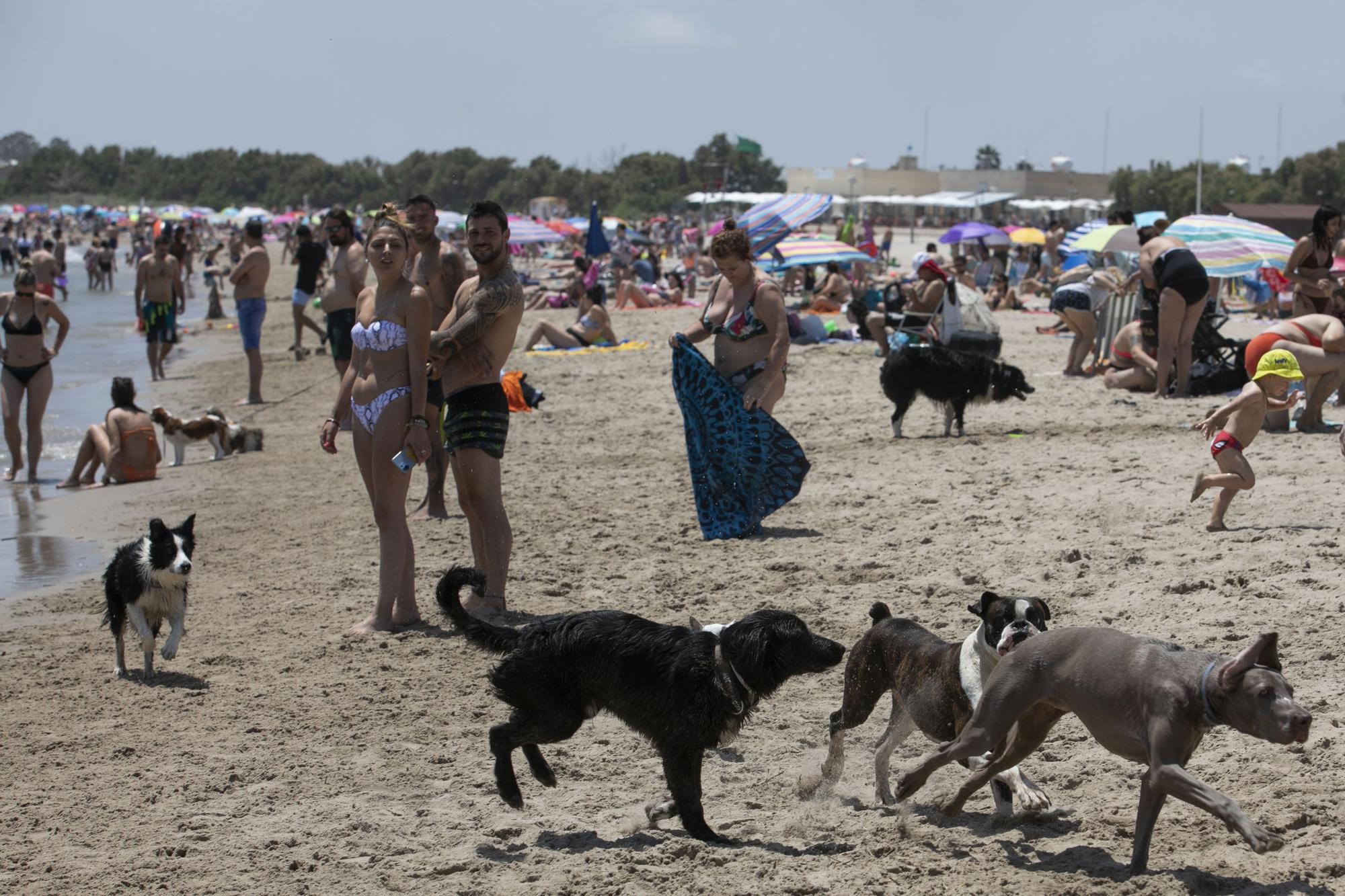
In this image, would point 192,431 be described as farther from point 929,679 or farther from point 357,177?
point 357,177

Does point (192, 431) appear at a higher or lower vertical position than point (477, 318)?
lower

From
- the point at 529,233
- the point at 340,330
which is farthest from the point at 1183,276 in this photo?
the point at 529,233

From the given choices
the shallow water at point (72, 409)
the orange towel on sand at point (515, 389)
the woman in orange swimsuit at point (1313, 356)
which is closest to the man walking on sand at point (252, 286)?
the shallow water at point (72, 409)

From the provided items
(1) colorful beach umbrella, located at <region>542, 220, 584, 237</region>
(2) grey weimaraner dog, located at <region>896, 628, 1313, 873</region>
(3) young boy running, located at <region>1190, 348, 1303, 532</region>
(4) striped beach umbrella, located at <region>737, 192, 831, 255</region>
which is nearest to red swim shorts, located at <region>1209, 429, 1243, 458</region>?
(3) young boy running, located at <region>1190, 348, 1303, 532</region>

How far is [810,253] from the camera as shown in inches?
891

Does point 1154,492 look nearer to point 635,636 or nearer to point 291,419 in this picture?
point 635,636

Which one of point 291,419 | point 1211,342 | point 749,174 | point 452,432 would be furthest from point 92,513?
point 749,174

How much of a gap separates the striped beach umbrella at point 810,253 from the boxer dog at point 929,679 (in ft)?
59.5

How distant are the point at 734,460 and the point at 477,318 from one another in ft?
7.72

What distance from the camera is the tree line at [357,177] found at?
9675 centimetres

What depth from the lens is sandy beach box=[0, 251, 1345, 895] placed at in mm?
3977

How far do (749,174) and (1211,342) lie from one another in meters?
83.0

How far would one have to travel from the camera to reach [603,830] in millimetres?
4324

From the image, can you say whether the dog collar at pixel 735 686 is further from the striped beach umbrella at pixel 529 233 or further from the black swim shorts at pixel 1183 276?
the striped beach umbrella at pixel 529 233
